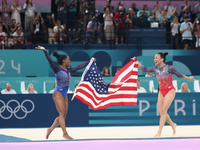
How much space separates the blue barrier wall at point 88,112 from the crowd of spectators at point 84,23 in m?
4.14

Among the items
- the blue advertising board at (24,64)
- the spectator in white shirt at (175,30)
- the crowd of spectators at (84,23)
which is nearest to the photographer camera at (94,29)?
the crowd of spectators at (84,23)

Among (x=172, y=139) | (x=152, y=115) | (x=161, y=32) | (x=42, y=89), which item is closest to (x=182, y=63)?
(x=161, y=32)

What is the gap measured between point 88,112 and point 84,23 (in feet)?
17.4

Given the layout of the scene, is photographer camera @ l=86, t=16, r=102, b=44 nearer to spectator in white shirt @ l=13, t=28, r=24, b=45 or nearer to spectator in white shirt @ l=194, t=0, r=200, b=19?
spectator in white shirt @ l=13, t=28, r=24, b=45

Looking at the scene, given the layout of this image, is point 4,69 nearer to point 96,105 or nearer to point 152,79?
point 152,79

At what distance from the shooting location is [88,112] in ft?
34.2

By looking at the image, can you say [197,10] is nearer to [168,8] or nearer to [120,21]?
[168,8]

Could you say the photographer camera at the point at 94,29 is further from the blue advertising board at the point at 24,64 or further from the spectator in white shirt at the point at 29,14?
the spectator in white shirt at the point at 29,14

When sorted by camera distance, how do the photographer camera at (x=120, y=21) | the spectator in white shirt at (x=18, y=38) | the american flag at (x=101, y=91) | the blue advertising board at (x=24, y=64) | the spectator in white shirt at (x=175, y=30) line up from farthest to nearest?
the spectator in white shirt at (x=175, y=30) < the photographer camera at (x=120, y=21) < the spectator in white shirt at (x=18, y=38) < the blue advertising board at (x=24, y=64) < the american flag at (x=101, y=91)

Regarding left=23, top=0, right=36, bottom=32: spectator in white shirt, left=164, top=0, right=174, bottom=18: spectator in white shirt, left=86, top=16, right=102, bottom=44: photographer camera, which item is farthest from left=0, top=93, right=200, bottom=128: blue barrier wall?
left=164, top=0, right=174, bottom=18: spectator in white shirt

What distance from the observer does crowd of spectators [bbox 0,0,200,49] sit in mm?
14398

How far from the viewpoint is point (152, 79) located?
12.9m

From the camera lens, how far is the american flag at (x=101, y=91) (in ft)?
25.3

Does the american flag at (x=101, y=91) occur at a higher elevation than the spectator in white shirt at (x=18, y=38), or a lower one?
lower
